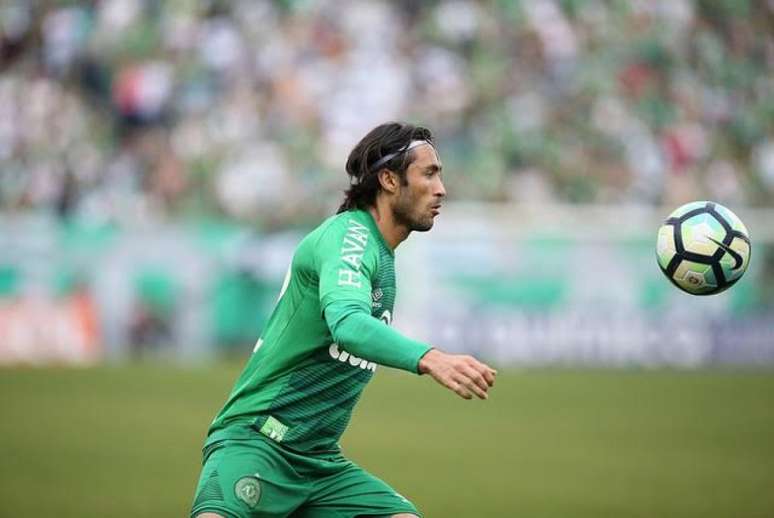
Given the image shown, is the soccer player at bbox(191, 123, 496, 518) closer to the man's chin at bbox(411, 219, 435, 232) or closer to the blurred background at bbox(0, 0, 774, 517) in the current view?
the man's chin at bbox(411, 219, 435, 232)

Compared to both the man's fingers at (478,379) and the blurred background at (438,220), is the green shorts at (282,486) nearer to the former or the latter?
the man's fingers at (478,379)

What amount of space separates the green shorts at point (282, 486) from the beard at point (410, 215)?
1052 mm

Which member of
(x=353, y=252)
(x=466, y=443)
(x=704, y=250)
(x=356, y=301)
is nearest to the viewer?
(x=356, y=301)

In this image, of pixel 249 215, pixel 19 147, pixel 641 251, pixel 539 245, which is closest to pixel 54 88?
pixel 19 147

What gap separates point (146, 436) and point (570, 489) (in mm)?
4574

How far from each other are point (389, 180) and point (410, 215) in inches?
6.9

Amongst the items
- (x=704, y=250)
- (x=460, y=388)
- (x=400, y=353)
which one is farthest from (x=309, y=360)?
(x=704, y=250)

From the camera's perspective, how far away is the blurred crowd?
20453 mm

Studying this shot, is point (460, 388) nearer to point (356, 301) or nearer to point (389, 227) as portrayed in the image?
point (356, 301)

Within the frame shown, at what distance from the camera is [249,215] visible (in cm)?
1966

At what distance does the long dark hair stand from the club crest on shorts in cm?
122

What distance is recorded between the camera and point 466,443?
1261cm

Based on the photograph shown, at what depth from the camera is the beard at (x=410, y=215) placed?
5.16m

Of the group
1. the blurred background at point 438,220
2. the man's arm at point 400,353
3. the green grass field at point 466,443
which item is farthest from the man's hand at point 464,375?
the blurred background at point 438,220
